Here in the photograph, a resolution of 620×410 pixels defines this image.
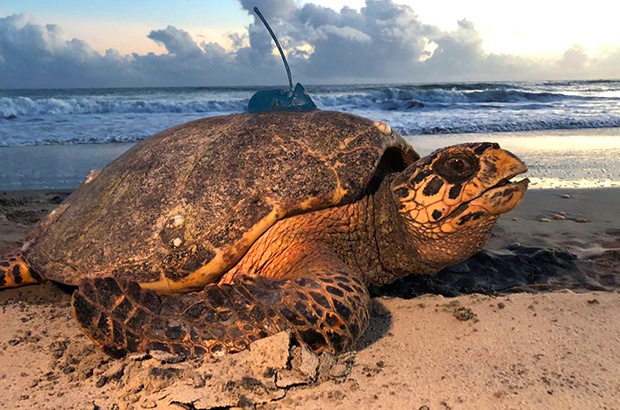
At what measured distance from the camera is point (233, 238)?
2.17 meters

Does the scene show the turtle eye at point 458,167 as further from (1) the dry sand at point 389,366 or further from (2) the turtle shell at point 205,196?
(1) the dry sand at point 389,366

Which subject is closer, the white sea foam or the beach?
the beach

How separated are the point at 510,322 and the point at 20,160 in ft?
26.2

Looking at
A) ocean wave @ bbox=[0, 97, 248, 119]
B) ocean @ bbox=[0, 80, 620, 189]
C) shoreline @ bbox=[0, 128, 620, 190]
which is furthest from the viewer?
ocean wave @ bbox=[0, 97, 248, 119]

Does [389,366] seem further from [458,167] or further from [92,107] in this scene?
[92,107]

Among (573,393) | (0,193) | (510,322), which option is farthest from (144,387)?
(0,193)

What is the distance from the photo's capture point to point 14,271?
287cm

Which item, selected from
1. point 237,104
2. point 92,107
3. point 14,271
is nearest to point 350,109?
point 237,104

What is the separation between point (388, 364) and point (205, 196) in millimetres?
1059

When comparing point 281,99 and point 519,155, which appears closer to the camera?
point 281,99

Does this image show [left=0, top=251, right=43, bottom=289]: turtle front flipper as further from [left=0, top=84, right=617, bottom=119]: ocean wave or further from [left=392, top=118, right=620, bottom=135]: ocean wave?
[left=0, top=84, right=617, bottom=119]: ocean wave

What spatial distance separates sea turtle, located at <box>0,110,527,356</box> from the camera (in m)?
1.84

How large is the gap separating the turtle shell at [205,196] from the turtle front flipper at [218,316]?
0.30 metres

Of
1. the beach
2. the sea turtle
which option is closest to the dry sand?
the beach
